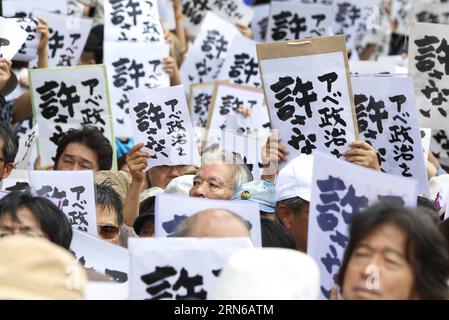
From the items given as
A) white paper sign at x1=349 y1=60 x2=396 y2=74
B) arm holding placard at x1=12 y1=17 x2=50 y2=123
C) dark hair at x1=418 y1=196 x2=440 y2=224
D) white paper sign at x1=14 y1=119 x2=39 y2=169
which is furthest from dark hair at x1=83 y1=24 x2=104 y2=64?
dark hair at x1=418 y1=196 x2=440 y2=224

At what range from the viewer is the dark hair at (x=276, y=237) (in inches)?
213

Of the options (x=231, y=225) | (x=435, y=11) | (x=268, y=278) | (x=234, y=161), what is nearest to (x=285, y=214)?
(x=234, y=161)

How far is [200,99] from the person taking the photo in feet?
30.7

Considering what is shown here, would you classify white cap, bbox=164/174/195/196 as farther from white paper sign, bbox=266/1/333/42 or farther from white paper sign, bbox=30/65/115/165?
white paper sign, bbox=266/1/333/42

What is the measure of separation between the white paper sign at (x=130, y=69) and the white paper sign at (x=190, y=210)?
3.40 metres

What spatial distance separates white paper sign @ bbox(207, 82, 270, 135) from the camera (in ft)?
27.9

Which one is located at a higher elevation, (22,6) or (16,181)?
(22,6)

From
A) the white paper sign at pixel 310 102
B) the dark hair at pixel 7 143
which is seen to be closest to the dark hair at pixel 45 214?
the dark hair at pixel 7 143

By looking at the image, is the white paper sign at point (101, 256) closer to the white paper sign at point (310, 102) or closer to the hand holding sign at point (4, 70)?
the white paper sign at point (310, 102)

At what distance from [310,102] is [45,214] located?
2041 mm

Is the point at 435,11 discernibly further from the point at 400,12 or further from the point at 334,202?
the point at 334,202

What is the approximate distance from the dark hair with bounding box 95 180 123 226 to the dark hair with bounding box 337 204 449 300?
2.55 meters

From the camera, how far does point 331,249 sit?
4785mm

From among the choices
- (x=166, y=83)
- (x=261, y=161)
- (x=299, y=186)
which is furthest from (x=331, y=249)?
(x=166, y=83)
